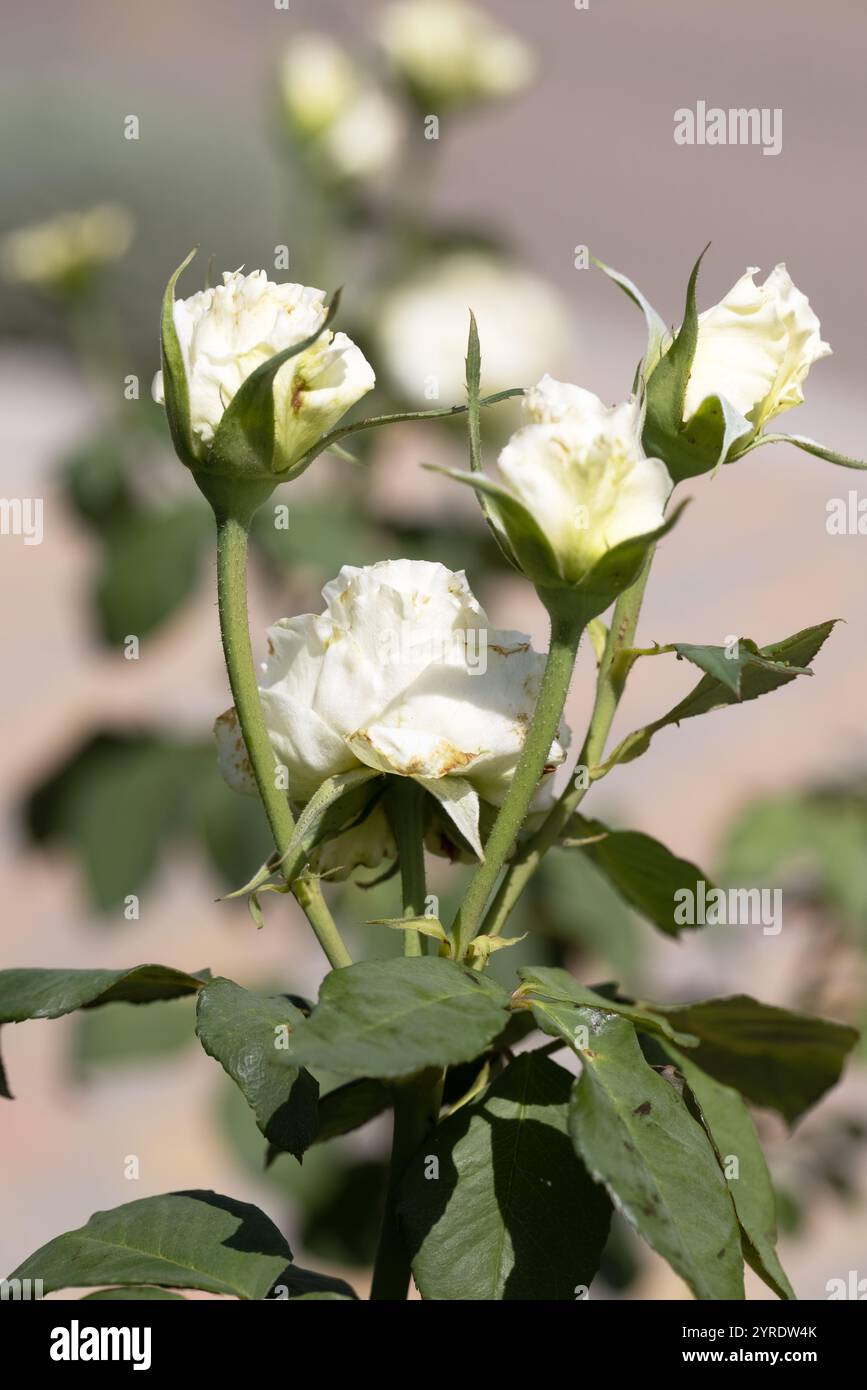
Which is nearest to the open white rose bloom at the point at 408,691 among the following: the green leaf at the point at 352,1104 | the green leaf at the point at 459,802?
the green leaf at the point at 459,802

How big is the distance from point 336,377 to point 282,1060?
0.17m

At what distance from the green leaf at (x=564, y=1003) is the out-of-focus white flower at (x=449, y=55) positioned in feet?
3.29

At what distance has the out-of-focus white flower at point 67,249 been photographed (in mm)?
1374

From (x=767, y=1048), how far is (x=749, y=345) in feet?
0.72

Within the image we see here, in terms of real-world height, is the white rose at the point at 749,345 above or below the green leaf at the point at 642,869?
above

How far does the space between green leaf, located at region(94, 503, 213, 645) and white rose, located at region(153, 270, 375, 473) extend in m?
0.89

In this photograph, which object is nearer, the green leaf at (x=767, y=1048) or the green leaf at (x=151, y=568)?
the green leaf at (x=767, y=1048)

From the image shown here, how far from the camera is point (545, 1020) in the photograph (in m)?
0.36

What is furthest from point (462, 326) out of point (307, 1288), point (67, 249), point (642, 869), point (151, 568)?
point (307, 1288)

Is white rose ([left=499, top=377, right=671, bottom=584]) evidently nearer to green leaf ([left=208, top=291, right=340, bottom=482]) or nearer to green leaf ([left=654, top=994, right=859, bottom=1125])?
green leaf ([left=208, top=291, right=340, bottom=482])

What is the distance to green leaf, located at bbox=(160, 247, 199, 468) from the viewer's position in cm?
37

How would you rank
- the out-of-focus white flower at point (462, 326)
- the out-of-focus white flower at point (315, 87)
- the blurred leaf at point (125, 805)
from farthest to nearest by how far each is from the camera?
the blurred leaf at point (125, 805) < the out-of-focus white flower at point (315, 87) < the out-of-focus white flower at point (462, 326)

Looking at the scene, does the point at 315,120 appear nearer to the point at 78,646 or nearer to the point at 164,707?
the point at 164,707

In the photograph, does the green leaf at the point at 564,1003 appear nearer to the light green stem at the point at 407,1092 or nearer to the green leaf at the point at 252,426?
the light green stem at the point at 407,1092
